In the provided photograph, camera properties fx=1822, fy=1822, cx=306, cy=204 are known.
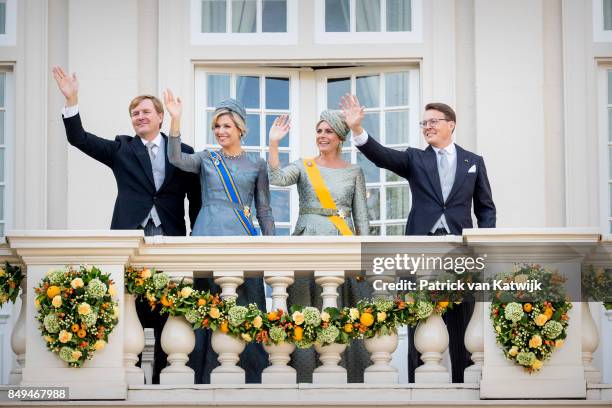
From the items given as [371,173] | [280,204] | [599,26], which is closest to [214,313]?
[280,204]

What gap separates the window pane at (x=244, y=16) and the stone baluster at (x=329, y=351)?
4366 millimetres

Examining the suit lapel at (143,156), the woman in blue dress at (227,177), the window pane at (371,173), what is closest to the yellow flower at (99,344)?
the woman in blue dress at (227,177)

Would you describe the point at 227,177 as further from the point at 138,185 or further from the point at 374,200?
the point at 374,200

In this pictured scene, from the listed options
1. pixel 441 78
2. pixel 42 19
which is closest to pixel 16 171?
pixel 42 19

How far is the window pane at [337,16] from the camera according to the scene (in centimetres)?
1462

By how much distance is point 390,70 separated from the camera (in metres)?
14.6

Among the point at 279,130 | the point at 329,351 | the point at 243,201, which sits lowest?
the point at 329,351

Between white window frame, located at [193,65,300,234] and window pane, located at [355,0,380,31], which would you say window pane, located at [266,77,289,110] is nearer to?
white window frame, located at [193,65,300,234]

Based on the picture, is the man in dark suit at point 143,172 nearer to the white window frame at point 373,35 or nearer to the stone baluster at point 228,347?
the stone baluster at point 228,347

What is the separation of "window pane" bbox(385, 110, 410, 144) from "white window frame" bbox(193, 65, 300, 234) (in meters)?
0.73

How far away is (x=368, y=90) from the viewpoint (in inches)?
577

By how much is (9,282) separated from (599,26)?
19.1 ft

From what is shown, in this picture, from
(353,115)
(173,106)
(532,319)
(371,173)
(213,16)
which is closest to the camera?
(532,319)

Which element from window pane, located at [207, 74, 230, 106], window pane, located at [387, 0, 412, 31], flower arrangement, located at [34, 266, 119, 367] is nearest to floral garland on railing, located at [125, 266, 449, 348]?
flower arrangement, located at [34, 266, 119, 367]
